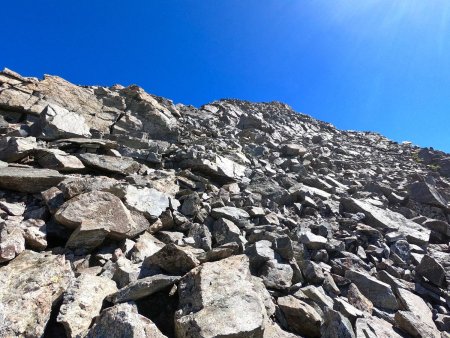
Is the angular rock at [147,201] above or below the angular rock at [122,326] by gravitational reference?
above

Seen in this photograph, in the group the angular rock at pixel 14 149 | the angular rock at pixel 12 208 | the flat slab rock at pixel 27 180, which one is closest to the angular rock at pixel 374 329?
the angular rock at pixel 12 208

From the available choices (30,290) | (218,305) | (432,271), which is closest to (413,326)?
(432,271)

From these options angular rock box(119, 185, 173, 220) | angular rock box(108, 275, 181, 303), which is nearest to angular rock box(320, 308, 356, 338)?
angular rock box(108, 275, 181, 303)

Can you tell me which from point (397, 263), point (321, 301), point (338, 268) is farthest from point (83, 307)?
point (397, 263)

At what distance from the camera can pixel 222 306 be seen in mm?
4664

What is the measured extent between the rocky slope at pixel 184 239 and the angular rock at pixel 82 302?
2 cm

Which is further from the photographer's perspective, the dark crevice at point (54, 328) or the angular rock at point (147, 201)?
the angular rock at point (147, 201)

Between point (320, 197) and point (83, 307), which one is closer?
point (83, 307)

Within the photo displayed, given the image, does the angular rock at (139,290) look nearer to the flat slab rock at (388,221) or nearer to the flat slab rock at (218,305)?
the flat slab rock at (218,305)

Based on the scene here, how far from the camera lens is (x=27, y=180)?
831 centimetres

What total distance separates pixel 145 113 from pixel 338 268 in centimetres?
1552

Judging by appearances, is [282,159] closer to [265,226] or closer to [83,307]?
[265,226]

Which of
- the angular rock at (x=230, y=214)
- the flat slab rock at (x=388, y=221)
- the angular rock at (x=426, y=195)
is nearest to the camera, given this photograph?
the angular rock at (x=230, y=214)

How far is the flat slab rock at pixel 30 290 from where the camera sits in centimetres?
436
